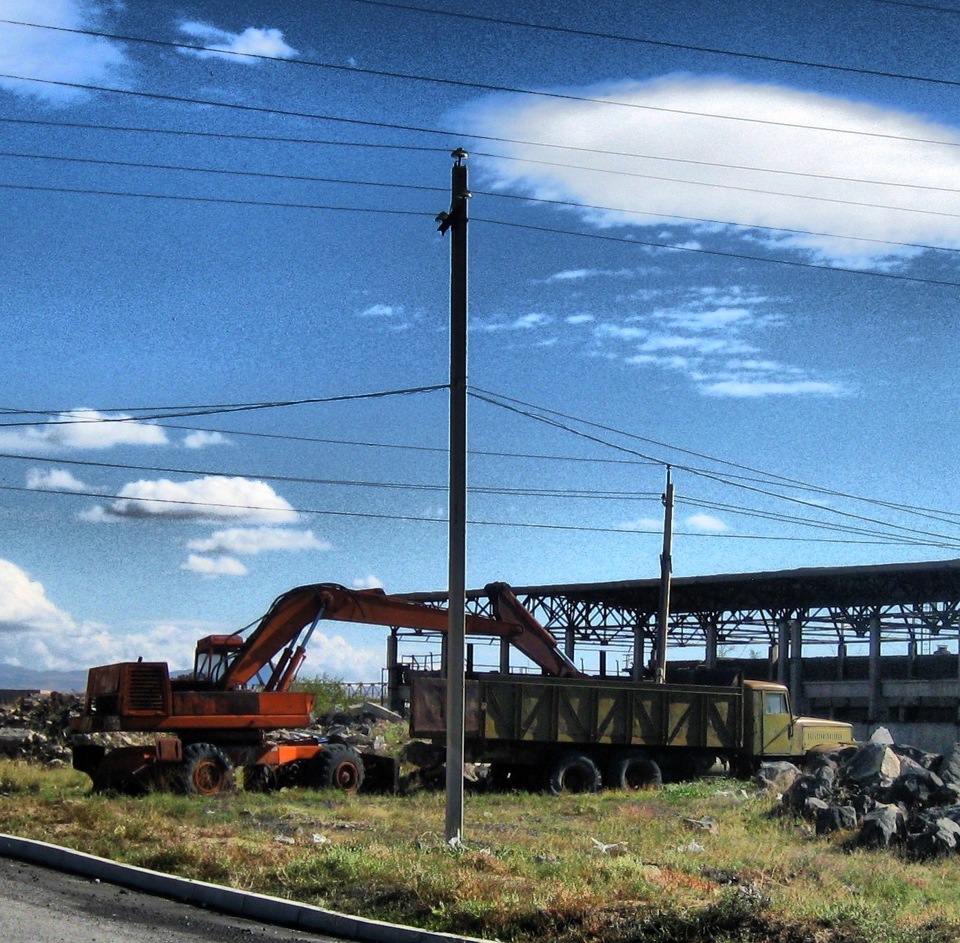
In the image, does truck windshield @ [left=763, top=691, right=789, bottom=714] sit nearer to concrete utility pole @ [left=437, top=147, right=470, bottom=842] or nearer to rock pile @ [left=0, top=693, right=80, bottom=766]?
concrete utility pole @ [left=437, top=147, right=470, bottom=842]

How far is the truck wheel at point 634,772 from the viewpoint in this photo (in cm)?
2922

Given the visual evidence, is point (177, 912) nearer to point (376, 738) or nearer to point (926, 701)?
point (376, 738)

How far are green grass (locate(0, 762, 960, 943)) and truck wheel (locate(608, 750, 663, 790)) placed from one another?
454 cm

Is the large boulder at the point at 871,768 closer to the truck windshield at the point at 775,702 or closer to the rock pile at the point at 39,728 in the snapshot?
the truck windshield at the point at 775,702

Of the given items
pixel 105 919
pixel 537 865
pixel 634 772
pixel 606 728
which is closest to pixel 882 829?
pixel 537 865

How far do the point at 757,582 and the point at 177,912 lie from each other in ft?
141

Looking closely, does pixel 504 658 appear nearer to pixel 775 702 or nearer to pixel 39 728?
pixel 39 728

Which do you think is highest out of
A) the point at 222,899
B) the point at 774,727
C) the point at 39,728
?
the point at 774,727

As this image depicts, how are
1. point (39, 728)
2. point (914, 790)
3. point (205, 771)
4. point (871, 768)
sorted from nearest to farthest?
point (914, 790) → point (205, 771) → point (871, 768) → point (39, 728)

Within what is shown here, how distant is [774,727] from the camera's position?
30.9 meters

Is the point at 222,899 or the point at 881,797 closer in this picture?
the point at 222,899

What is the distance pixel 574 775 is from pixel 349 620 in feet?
20.4

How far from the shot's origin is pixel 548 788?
1135 inches

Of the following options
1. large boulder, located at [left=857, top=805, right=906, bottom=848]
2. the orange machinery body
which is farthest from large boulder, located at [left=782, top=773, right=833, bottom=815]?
the orange machinery body
